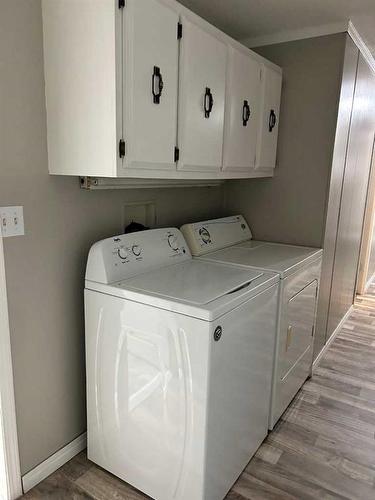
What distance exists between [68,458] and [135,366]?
0.72 metres

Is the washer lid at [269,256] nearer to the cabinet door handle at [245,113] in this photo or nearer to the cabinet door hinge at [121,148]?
the cabinet door handle at [245,113]

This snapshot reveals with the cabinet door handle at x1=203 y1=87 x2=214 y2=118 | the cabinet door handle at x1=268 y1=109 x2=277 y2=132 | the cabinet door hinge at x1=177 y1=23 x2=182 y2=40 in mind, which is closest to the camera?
the cabinet door hinge at x1=177 y1=23 x2=182 y2=40

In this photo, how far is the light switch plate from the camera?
4.68 feet

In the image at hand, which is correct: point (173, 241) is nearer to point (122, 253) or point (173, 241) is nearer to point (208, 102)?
point (122, 253)

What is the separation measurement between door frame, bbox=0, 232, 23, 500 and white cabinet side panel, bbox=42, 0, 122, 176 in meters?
0.44

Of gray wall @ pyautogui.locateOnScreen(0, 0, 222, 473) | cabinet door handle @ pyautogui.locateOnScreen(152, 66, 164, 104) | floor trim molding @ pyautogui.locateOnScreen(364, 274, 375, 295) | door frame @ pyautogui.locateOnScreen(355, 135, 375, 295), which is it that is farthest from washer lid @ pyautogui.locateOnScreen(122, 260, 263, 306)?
floor trim molding @ pyautogui.locateOnScreen(364, 274, 375, 295)

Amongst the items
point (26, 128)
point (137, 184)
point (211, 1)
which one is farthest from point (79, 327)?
point (211, 1)

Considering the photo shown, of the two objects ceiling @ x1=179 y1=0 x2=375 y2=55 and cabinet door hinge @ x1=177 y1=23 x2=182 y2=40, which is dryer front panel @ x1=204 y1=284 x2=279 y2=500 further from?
Answer: ceiling @ x1=179 y1=0 x2=375 y2=55

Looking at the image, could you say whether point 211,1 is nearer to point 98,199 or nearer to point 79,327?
point 98,199

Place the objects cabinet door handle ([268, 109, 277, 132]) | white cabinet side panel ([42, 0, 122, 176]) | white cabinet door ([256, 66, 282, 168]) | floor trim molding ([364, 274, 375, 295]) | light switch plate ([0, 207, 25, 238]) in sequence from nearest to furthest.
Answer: white cabinet side panel ([42, 0, 122, 176]) < light switch plate ([0, 207, 25, 238]) < white cabinet door ([256, 66, 282, 168]) < cabinet door handle ([268, 109, 277, 132]) < floor trim molding ([364, 274, 375, 295])

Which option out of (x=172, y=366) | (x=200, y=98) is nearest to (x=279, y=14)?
(x=200, y=98)

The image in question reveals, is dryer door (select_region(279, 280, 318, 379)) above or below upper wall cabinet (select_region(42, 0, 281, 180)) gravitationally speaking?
below

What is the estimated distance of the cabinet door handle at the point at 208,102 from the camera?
1.81 metres

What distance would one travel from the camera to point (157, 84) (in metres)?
1.51
